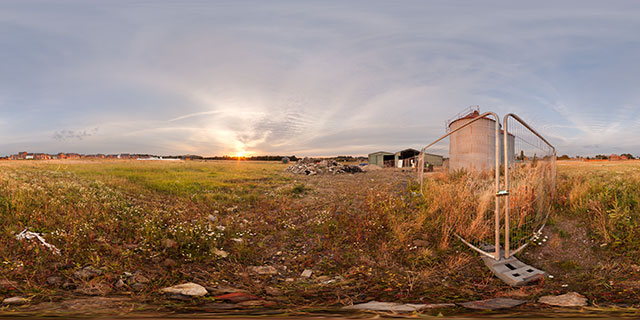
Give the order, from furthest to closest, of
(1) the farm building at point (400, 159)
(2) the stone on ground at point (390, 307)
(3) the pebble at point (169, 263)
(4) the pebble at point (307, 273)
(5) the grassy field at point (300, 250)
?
(1) the farm building at point (400, 159), (3) the pebble at point (169, 263), (4) the pebble at point (307, 273), (5) the grassy field at point (300, 250), (2) the stone on ground at point (390, 307)

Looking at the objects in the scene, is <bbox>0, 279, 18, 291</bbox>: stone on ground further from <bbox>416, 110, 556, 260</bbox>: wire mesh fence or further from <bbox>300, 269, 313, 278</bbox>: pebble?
<bbox>416, 110, 556, 260</bbox>: wire mesh fence

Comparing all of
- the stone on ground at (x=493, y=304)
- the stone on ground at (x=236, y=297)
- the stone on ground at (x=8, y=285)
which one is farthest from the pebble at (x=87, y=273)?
the stone on ground at (x=493, y=304)

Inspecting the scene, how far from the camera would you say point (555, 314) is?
272 centimetres

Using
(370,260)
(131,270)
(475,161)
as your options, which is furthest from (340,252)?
(475,161)


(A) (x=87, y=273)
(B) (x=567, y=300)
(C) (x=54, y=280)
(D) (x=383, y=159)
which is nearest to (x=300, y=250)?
(A) (x=87, y=273)

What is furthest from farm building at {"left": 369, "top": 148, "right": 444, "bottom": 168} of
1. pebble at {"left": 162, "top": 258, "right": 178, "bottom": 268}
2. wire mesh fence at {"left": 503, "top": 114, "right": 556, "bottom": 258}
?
pebble at {"left": 162, "top": 258, "right": 178, "bottom": 268}

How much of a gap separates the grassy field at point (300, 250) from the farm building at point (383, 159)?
32.8 m

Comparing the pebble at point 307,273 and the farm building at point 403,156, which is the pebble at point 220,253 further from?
the farm building at point 403,156

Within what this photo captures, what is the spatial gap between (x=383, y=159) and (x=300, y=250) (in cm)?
3827

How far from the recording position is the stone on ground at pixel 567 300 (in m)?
3.15

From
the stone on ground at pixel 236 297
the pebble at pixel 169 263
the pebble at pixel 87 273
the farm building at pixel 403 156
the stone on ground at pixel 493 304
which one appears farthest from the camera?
the farm building at pixel 403 156

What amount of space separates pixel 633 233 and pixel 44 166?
20508 millimetres

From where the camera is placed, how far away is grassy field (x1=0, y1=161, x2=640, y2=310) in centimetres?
364

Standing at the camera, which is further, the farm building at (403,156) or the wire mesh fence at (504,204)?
the farm building at (403,156)
